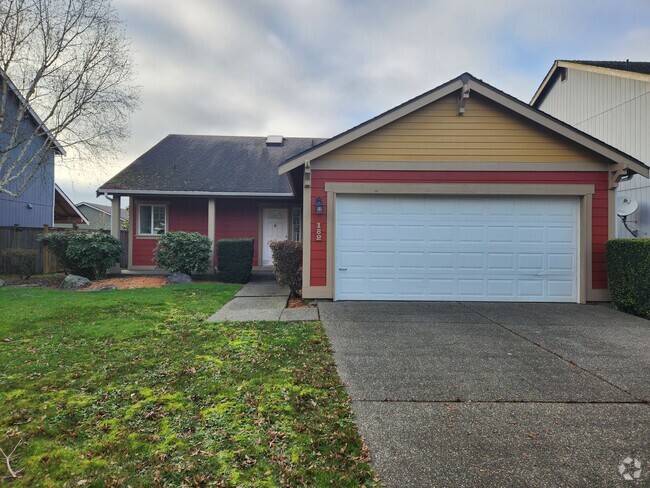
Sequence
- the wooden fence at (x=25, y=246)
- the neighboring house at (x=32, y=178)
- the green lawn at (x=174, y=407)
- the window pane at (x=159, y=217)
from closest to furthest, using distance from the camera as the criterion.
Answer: the green lawn at (x=174, y=407) → the wooden fence at (x=25, y=246) → the neighboring house at (x=32, y=178) → the window pane at (x=159, y=217)

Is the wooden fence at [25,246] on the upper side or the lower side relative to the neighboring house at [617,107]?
lower

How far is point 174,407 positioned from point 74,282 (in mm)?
8769

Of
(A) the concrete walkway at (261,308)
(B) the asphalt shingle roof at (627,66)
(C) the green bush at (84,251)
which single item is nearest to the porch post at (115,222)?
(C) the green bush at (84,251)

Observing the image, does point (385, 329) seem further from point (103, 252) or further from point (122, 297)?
point (103, 252)

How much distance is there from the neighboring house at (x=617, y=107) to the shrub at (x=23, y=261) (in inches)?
688

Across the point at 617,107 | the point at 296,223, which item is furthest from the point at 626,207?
the point at 296,223

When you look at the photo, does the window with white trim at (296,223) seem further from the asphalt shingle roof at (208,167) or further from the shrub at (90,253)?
the shrub at (90,253)

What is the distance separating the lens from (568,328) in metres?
5.68

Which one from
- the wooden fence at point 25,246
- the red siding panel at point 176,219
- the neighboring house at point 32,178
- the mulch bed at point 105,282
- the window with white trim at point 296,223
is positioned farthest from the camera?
the window with white trim at point 296,223

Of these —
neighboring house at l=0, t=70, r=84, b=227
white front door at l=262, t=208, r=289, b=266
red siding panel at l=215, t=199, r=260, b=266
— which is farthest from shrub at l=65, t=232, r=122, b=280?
white front door at l=262, t=208, r=289, b=266

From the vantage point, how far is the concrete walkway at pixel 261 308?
620 cm

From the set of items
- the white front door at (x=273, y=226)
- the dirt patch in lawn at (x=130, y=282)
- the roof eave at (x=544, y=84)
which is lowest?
the dirt patch in lawn at (x=130, y=282)

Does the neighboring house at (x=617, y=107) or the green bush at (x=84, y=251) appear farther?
the green bush at (x=84, y=251)

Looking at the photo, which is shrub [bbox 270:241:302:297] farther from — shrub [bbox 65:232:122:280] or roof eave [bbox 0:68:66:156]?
roof eave [bbox 0:68:66:156]
